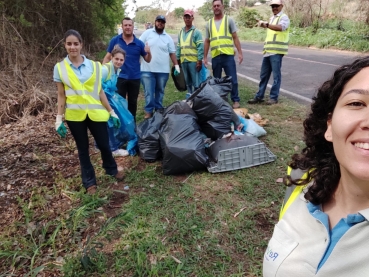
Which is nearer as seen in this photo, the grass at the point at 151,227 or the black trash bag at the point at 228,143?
the grass at the point at 151,227

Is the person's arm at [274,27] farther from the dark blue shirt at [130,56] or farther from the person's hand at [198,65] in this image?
the dark blue shirt at [130,56]

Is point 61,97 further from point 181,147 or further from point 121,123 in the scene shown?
point 181,147

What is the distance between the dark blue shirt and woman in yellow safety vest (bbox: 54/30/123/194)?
1373mm

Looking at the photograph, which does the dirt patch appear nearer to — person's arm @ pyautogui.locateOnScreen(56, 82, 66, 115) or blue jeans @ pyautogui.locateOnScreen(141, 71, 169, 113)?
person's arm @ pyautogui.locateOnScreen(56, 82, 66, 115)

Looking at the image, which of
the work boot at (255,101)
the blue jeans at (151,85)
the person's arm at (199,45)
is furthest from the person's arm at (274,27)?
the blue jeans at (151,85)

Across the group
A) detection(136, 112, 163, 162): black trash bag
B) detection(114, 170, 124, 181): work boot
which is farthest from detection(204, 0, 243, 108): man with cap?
detection(114, 170, 124, 181): work boot

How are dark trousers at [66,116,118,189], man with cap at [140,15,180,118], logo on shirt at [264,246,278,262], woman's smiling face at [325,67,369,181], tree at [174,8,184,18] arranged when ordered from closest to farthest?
woman's smiling face at [325,67,369,181]
logo on shirt at [264,246,278,262]
dark trousers at [66,116,118,189]
man with cap at [140,15,180,118]
tree at [174,8,184,18]

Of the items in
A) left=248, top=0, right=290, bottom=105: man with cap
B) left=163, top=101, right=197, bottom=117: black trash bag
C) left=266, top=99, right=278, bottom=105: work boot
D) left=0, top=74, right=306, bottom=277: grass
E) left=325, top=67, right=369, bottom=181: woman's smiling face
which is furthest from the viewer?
left=266, top=99, right=278, bottom=105: work boot

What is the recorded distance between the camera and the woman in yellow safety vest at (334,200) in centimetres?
89

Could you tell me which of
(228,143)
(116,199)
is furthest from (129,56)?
(116,199)

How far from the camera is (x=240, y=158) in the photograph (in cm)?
336

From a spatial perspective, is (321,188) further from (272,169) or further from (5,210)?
(5,210)

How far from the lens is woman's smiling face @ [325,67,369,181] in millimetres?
876

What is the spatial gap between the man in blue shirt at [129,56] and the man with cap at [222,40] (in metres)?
1.38
